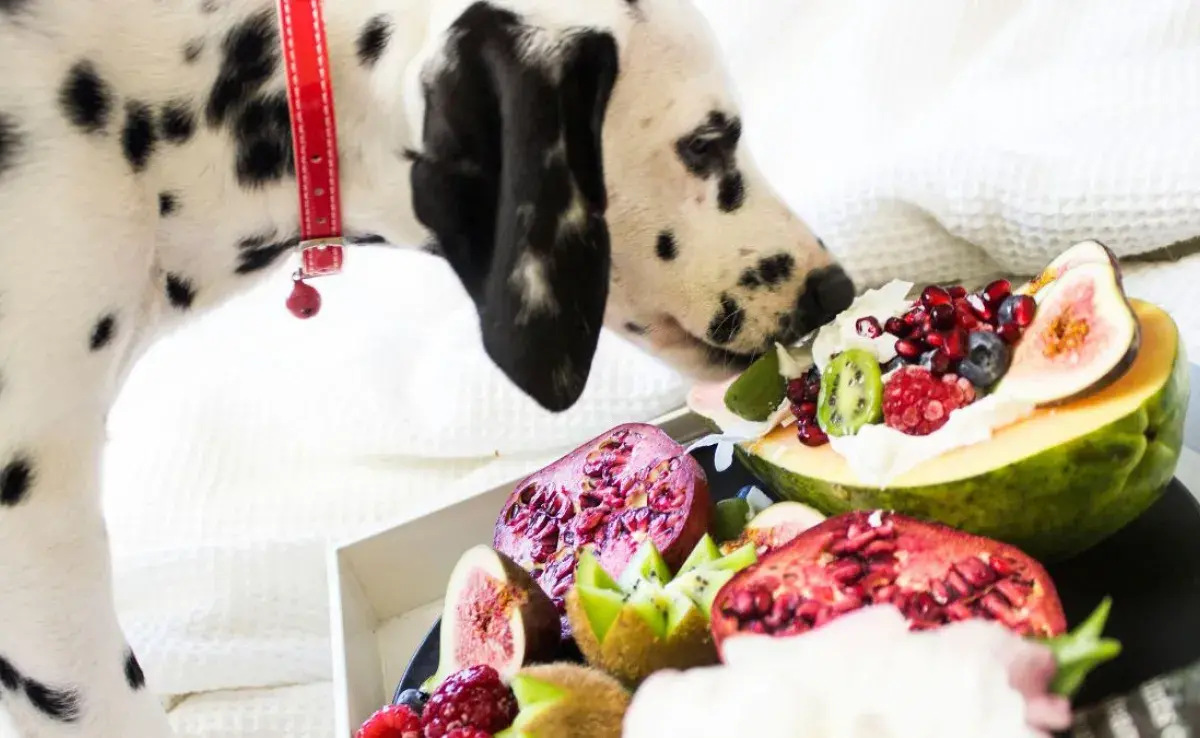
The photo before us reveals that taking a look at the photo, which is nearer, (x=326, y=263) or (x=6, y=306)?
(x=6, y=306)

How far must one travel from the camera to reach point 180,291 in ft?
2.95

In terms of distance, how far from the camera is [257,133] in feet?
2.76

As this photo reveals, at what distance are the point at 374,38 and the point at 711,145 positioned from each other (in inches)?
11.6

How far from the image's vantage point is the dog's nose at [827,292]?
95cm

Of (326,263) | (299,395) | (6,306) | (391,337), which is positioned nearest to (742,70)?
(391,337)

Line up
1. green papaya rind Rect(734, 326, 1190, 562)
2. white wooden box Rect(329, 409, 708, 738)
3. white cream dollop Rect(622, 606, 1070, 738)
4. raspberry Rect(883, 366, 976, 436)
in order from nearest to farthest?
white cream dollop Rect(622, 606, 1070, 738) → green papaya rind Rect(734, 326, 1190, 562) → raspberry Rect(883, 366, 976, 436) → white wooden box Rect(329, 409, 708, 738)

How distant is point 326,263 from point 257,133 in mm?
133

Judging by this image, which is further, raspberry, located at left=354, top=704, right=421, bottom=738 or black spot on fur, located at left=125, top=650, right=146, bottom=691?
black spot on fur, located at left=125, top=650, right=146, bottom=691

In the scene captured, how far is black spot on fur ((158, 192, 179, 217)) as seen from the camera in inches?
33.0

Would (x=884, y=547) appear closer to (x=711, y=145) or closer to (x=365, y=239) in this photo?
(x=711, y=145)

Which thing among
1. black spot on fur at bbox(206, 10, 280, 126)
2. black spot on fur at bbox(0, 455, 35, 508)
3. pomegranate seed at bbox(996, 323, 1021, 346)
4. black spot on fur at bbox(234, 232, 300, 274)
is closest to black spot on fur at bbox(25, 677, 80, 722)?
black spot on fur at bbox(0, 455, 35, 508)

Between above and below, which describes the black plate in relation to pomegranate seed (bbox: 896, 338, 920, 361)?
below

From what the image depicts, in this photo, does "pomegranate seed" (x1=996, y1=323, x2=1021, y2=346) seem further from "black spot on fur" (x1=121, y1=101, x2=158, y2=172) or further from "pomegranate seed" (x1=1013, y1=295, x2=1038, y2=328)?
"black spot on fur" (x1=121, y1=101, x2=158, y2=172)

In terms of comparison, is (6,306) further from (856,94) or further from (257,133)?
(856,94)
